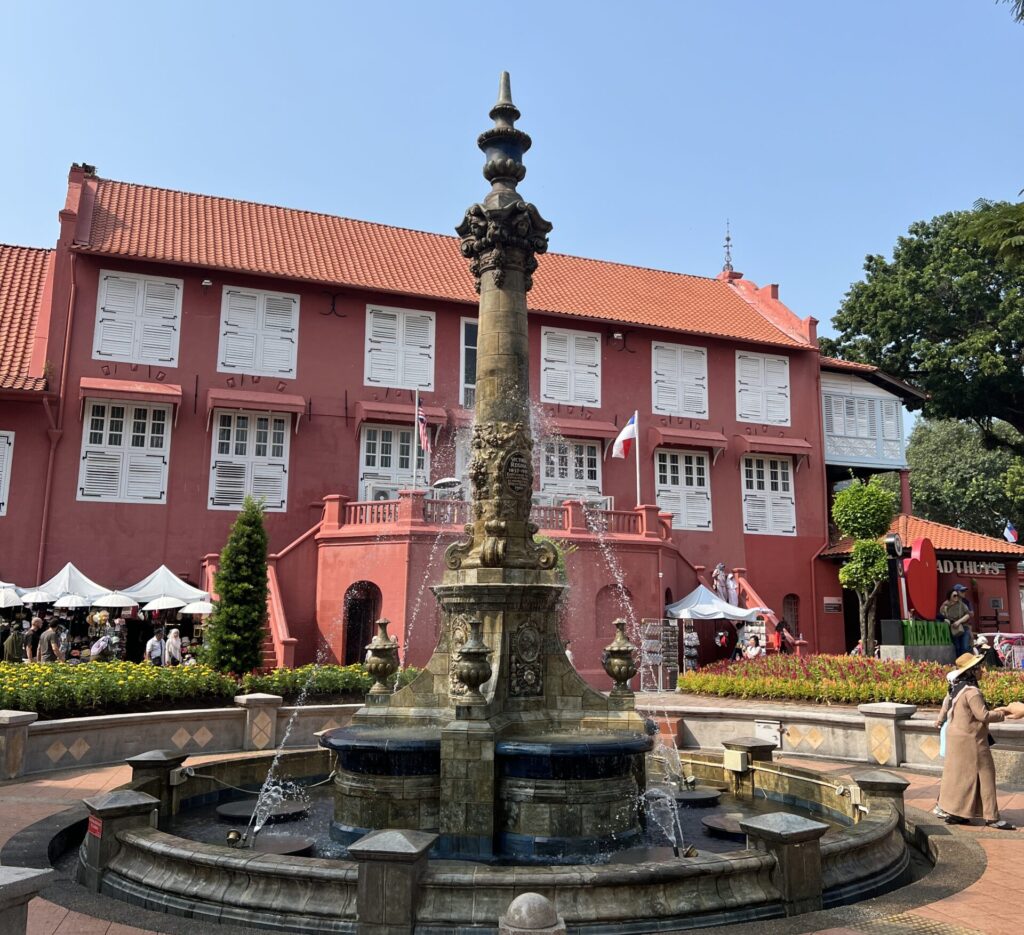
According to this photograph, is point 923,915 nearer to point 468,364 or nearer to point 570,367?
point 468,364

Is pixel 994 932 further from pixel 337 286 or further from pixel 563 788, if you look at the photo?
pixel 337 286

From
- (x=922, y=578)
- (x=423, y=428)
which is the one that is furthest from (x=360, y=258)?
(x=922, y=578)

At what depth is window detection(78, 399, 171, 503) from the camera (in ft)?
77.1

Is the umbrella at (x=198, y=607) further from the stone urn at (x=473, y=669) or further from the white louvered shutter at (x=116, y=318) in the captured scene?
the stone urn at (x=473, y=669)

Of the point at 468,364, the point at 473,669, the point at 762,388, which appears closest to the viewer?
the point at 473,669

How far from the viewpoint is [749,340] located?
30516mm

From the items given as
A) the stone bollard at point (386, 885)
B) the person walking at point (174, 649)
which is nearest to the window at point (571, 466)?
the person walking at point (174, 649)

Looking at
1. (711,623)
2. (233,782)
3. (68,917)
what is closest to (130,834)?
(68,917)

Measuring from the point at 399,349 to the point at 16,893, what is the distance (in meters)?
23.3

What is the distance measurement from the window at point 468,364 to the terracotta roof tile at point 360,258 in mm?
854

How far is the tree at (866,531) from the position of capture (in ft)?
85.1

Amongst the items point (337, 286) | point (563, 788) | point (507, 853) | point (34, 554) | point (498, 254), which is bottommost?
point (507, 853)

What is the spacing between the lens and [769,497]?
3041 cm

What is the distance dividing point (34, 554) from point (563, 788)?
19200mm
